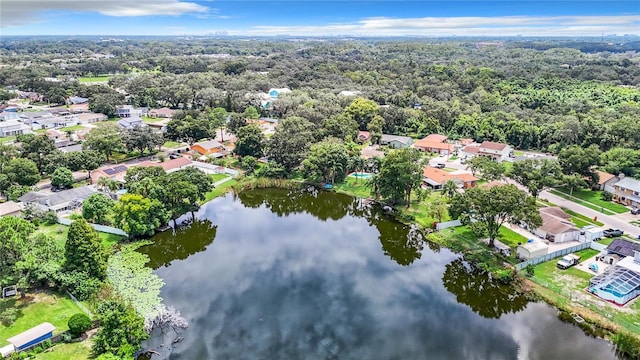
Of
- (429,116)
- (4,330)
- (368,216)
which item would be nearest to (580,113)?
(429,116)

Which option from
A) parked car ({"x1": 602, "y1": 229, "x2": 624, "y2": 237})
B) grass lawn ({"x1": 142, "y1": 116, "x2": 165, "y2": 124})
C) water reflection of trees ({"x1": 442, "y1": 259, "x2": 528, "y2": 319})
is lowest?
water reflection of trees ({"x1": 442, "y1": 259, "x2": 528, "y2": 319})

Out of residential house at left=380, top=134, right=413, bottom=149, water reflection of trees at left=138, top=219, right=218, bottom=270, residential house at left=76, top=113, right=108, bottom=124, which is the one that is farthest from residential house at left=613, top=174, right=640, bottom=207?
residential house at left=76, top=113, right=108, bottom=124

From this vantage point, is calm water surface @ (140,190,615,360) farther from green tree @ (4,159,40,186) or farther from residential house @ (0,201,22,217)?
green tree @ (4,159,40,186)

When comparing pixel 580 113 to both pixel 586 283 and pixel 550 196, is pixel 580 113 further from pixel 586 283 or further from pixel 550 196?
pixel 586 283

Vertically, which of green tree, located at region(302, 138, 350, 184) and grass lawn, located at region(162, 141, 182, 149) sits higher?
green tree, located at region(302, 138, 350, 184)

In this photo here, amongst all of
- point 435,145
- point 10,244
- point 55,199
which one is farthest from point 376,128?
point 10,244

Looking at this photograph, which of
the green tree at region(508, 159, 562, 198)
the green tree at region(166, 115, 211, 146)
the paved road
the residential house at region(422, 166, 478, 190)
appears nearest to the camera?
the paved road

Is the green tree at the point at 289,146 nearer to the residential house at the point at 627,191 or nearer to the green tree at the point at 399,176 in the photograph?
the green tree at the point at 399,176

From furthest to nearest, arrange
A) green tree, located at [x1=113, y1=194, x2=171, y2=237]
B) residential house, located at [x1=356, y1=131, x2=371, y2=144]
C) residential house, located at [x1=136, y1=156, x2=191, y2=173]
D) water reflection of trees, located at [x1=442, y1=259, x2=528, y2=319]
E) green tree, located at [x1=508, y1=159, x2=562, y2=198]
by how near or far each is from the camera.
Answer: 1. residential house, located at [x1=356, y1=131, x2=371, y2=144]
2. residential house, located at [x1=136, y1=156, x2=191, y2=173]
3. green tree, located at [x1=508, y1=159, x2=562, y2=198]
4. green tree, located at [x1=113, y1=194, x2=171, y2=237]
5. water reflection of trees, located at [x1=442, y1=259, x2=528, y2=319]
